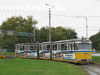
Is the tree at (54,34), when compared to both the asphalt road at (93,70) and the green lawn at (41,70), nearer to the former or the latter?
the asphalt road at (93,70)

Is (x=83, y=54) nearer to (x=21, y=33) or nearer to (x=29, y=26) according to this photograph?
(x=21, y=33)

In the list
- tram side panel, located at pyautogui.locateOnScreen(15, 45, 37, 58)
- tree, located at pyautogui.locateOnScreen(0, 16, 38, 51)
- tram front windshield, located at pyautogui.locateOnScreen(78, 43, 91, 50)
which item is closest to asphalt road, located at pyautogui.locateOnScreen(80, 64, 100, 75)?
tram front windshield, located at pyautogui.locateOnScreen(78, 43, 91, 50)

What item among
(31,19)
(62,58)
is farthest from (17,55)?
(31,19)

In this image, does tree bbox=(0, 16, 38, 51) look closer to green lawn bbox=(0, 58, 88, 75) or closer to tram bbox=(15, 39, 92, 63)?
tram bbox=(15, 39, 92, 63)

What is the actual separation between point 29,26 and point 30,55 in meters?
26.5

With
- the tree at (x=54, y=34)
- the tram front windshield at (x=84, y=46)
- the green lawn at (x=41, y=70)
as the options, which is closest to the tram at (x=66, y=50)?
the tram front windshield at (x=84, y=46)

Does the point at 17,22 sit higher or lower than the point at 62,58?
higher

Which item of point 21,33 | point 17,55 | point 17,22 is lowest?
point 17,55

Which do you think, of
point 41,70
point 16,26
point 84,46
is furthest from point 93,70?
point 16,26

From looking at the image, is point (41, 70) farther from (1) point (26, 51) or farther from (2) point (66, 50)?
(1) point (26, 51)

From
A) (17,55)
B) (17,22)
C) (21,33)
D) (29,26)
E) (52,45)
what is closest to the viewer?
(52,45)

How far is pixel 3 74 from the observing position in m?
13.4

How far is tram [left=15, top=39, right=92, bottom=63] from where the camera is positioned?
2412cm

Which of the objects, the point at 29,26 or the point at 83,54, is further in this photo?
the point at 29,26
